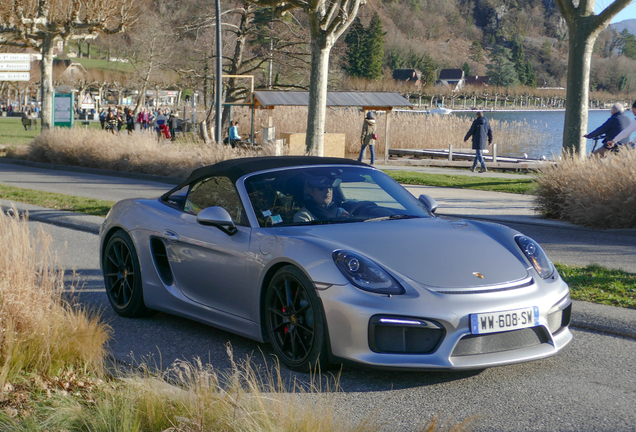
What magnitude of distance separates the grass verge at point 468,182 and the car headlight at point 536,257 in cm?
1250

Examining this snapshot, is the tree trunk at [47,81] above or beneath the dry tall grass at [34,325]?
above

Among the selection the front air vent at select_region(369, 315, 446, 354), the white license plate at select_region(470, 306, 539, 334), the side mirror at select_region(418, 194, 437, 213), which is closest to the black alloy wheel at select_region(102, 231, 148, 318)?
the side mirror at select_region(418, 194, 437, 213)

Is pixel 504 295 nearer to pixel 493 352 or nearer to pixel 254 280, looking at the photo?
pixel 493 352

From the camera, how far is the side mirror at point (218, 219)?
203 inches

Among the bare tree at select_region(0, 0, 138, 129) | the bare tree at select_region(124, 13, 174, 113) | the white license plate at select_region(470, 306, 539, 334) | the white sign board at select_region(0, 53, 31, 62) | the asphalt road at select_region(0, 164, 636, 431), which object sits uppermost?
the bare tree at select_region(124, 13, 174, 113)

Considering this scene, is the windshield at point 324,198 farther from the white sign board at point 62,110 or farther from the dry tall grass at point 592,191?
the white sign board at point 62,110

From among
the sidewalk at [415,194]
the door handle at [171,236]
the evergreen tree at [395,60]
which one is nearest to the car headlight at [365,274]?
the door handle at [171,236]

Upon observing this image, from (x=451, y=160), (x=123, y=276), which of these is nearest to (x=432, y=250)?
(x=123, y=276)

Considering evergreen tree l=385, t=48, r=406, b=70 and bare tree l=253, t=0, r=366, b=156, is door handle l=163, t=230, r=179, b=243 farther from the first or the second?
evergreen tree l=385, t=48, r=406, b=70

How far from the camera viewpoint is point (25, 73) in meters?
18.5

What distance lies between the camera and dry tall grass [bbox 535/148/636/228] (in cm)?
1145

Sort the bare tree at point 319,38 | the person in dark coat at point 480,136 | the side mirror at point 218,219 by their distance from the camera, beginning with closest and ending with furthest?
the side mirror at point 218,219 < the bare tree at point 319,38 < the person in dark coat at point 480,136

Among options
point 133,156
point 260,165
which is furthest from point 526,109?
point 260,165

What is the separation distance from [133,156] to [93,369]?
63.5 ft
